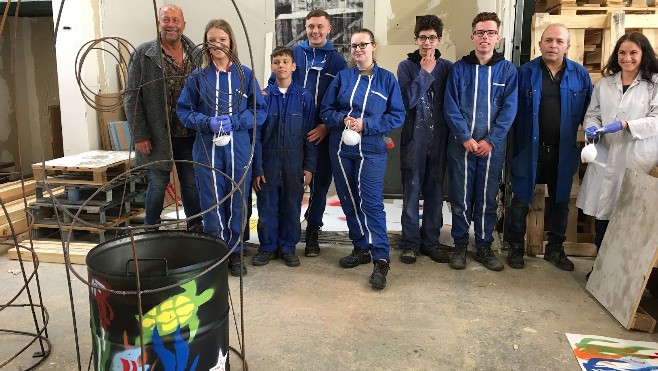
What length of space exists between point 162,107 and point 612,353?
2.95m

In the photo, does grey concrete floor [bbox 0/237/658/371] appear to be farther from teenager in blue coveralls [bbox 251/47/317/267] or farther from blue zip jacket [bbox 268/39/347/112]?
blue zip jacket [bbox 268/39/347/112]

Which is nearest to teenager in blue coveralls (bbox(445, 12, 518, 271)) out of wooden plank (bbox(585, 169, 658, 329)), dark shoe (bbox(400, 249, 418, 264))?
dark shoe (bbox(400, 249, 418, 264))

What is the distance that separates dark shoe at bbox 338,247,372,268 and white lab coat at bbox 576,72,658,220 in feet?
4.63

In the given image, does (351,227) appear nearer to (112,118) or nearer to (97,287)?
(97,287)

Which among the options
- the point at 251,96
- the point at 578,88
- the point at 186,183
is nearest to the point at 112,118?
the point at 186,183

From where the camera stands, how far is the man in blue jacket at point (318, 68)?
137 inches

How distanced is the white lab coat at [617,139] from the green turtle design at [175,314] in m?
2.57

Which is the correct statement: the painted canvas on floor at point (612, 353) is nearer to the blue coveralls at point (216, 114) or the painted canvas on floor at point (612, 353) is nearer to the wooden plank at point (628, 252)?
the wooden plank at point (628, 252)

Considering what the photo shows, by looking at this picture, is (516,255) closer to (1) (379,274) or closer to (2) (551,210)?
(2) (551,210)

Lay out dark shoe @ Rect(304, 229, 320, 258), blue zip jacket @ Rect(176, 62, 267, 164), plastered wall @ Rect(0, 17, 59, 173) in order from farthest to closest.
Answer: plastered wall @ Rect(0, 17, 59, 173)
dark shoe @ Rect(304, 229, 320, 258)
blue zip jacket @ Rect(176, 62, 267, 164)

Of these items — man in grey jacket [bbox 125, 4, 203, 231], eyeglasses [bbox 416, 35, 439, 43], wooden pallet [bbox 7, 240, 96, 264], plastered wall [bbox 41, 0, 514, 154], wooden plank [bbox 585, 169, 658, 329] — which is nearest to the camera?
wooden plank [bbox 585, 169, 658, 329]

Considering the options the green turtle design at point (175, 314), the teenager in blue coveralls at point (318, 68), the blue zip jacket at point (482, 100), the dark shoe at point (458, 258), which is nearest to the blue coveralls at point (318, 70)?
the teenager in blue coveralls at point (318, 68)

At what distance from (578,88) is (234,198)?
2.29m

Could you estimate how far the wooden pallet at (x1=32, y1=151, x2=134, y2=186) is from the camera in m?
3.87
